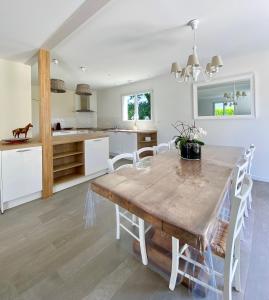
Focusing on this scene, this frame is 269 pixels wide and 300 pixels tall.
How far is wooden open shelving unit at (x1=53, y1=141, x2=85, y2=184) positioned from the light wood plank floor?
1.13 meters

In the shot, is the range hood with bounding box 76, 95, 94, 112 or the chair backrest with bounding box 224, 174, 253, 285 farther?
the range hood with bounding box 76, 95, 94, 112

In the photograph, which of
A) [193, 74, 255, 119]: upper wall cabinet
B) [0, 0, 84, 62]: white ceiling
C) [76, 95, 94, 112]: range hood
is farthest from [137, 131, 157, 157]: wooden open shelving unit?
[0, 0, 84, 62]: white ceiling

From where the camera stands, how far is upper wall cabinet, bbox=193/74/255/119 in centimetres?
342

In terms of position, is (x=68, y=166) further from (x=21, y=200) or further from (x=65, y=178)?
(x=21, y=200)

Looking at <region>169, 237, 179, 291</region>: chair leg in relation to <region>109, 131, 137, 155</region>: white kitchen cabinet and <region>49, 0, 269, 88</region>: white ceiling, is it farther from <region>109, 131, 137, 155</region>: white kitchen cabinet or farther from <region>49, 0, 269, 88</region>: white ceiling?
<region>109, 131, 137, 155</region>: white kitchen cabinet

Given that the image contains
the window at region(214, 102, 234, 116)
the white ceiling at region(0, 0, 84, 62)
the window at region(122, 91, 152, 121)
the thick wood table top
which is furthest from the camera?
the window at region(122, 91, 152, 121)

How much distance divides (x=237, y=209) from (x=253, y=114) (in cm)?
320

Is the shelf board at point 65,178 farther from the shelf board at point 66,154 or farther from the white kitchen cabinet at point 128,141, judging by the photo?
the white kitchen cabinet at point 128,141

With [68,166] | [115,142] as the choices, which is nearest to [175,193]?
[68,166]

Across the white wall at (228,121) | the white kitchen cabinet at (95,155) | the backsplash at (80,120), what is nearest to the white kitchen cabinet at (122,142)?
the white wall at (228,121)

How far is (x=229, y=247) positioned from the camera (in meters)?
0.97

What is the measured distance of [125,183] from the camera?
128 centimetres

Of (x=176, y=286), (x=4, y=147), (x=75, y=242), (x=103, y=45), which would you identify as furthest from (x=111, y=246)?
(x=103, y=45)

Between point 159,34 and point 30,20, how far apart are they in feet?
5.39
